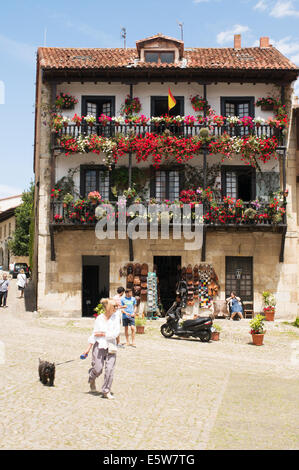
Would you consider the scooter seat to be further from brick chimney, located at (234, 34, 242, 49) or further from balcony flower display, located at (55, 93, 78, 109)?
brick chimney, located at (234, 34, 242, 49)

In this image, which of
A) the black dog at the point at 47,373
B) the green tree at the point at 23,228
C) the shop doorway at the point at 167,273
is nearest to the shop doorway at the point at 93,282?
the shop doorway at the point at 167,273

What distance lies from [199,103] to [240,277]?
7.63 metres

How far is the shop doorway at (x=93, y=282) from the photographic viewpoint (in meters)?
25.0

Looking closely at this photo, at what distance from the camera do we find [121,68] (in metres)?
22.2

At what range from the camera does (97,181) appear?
2308 cm

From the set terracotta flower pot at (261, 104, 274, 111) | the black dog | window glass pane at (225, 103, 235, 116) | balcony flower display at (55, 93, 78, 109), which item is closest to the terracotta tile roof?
balcony flower display at (55, 93, 78, 109)

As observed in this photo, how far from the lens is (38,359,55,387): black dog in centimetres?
1034

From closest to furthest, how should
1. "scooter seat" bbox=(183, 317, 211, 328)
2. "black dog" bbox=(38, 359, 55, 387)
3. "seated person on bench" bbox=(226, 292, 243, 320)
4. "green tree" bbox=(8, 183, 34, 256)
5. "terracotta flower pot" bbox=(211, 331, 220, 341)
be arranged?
"black dog" bbox=(38, 359, 55, 387), "scooter seat" bbox=(183, 317, 211, 328), "terracotta flower pot" bbox=(211, 331, 220, 341), "seated person on bench" bbox=(226, 292, 243, 320), "green tree" bbox=(8, 183, 34, 256)

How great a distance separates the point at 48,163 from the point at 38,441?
17.2 meters

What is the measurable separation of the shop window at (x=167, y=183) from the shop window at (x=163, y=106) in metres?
2.53

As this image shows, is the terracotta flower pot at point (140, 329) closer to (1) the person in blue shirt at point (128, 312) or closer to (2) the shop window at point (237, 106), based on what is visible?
(1) the person in blue shirt at point (128, 312)

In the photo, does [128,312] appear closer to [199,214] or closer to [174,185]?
[199,214]

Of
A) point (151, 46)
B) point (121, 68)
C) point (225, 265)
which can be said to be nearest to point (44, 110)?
point (121, 68)

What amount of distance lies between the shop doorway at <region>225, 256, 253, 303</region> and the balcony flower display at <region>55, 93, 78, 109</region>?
9364mm
